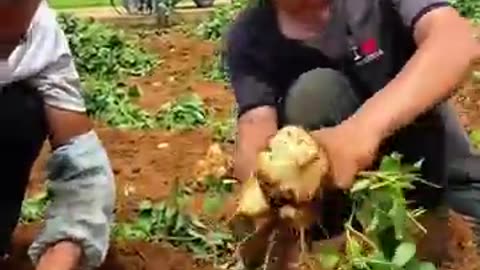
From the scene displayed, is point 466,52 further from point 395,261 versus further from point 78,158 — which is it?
point 78,158

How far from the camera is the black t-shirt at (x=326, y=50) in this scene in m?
3.01

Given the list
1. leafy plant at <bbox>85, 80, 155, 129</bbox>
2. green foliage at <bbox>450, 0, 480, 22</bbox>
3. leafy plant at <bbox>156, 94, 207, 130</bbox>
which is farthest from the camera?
green foliage at <bbox>450, 0, 480, 22</bbox>

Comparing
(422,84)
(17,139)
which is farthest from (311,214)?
(17,139)

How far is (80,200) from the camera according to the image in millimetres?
3330

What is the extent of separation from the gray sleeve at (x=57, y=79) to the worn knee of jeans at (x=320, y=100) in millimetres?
572

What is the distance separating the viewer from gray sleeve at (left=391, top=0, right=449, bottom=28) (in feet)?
9.15

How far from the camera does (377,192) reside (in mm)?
2531

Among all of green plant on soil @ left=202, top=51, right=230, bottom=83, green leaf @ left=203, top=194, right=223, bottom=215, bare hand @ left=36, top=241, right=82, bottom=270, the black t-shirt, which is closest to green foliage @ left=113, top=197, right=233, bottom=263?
green leaf @ left=203, top=194, right=223, bottom=215

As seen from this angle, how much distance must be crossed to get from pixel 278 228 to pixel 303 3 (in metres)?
0.57

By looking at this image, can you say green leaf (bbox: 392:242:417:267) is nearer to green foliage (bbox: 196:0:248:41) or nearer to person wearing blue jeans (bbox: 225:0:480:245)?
person wearing blue jeans (bbox: 225:0:480:245)

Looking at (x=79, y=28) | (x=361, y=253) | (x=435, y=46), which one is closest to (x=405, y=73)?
(x=435, y=46)

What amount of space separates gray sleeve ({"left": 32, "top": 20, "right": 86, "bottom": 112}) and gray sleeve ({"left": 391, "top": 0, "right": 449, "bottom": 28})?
2.85ft

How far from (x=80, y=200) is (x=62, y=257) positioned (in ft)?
0.56

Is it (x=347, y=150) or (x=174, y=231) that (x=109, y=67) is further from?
(x=347, y=150)
